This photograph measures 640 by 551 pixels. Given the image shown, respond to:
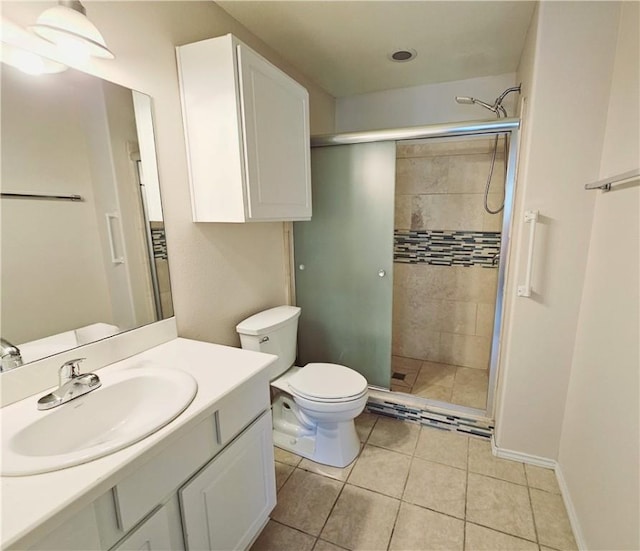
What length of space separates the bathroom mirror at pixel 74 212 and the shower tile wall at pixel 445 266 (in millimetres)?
2022

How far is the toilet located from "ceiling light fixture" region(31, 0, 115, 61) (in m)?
1.26

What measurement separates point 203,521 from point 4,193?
1137 millimetres

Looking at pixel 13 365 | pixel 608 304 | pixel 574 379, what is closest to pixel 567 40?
pixel 608 304

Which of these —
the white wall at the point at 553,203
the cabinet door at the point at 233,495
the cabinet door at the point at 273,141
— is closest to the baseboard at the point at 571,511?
the white wall at the point at 553,203

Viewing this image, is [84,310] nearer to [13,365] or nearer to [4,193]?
[13,365]

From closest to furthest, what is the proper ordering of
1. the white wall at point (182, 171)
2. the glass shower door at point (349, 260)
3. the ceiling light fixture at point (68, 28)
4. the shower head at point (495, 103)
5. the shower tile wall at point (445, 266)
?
the ceiling light fixture at point (68, 28) → the white wall at point (182, 171) → the shower head at point (495, 103) → the glass shower door at point (349, 260) → the shower tile wall at point (445, 266)

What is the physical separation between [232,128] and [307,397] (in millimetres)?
1308

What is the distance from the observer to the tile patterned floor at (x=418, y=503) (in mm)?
1383

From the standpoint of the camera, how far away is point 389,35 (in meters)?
1.81

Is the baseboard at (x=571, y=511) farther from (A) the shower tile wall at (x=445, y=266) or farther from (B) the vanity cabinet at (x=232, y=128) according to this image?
(B) the vanity cabinet at (x=232, y=128)

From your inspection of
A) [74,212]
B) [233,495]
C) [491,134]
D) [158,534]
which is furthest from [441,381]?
[74,212]

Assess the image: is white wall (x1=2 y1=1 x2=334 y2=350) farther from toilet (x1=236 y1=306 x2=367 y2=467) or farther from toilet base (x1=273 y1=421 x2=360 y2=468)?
toilet base (x1=273 y1=421 x2=360 y2=468)

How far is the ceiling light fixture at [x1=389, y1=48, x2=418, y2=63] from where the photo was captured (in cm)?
197

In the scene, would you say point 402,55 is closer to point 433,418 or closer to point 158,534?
point 433,418
